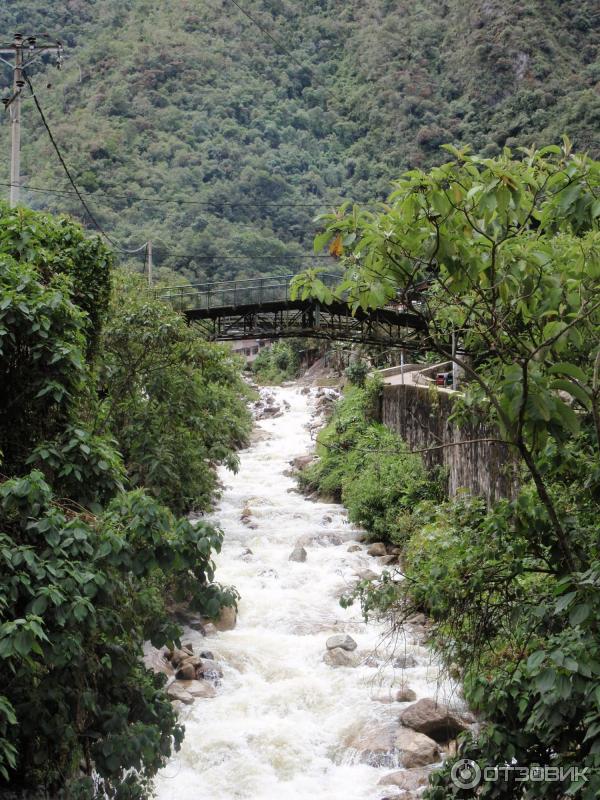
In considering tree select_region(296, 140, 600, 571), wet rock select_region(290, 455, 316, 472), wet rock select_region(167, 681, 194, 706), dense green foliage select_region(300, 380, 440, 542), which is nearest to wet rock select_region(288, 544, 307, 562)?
dense green foliage select_region(300, 380, 440, 542)

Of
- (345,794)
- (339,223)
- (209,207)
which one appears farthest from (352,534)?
(209,207)

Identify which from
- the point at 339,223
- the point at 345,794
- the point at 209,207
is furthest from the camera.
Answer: the point at 209,207

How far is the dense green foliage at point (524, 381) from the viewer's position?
132 inches

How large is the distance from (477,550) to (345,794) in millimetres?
4168

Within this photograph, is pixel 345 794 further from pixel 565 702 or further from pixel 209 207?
pixel 209 207

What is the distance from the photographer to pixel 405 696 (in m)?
9.35

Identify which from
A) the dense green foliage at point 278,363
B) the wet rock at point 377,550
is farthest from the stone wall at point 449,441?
the dense green foliage at point 278,363

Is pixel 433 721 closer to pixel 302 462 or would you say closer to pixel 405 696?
pixel 405 696

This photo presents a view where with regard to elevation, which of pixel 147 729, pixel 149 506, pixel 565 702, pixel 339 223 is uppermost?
pixel 339 223

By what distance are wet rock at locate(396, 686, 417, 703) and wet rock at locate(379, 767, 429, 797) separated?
4.38 feet

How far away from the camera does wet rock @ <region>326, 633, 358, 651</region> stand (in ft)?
35.0

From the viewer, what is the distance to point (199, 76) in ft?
210

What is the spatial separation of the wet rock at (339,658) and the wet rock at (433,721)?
162cm

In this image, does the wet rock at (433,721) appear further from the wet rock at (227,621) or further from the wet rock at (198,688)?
the wet rock at (227,621)
